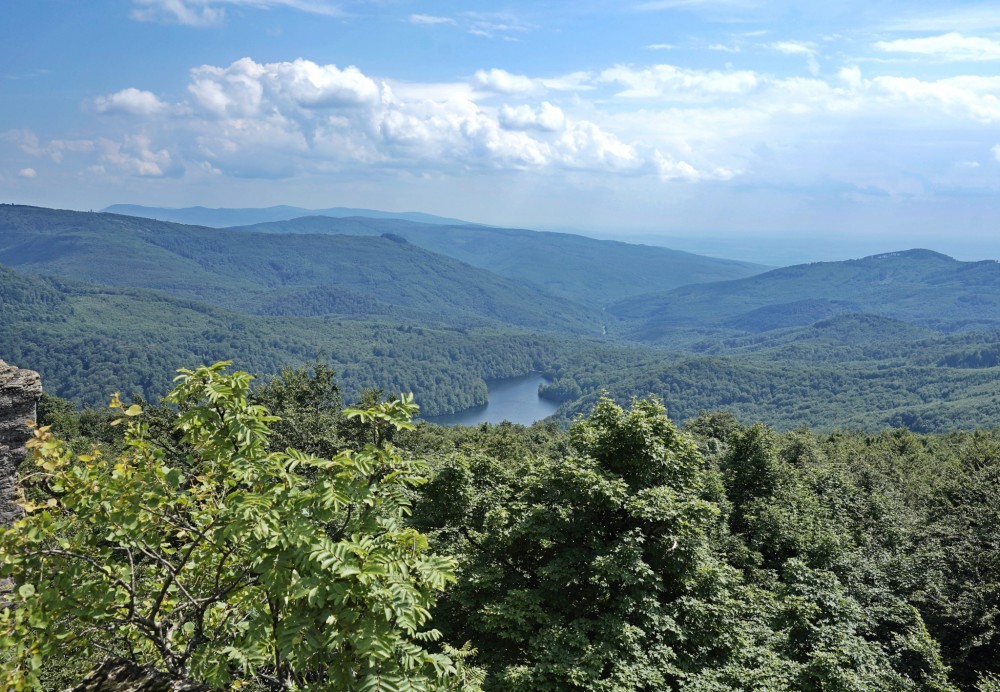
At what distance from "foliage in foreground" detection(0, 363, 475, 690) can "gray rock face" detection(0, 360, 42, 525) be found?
505 inches

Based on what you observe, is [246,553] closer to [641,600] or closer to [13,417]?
[641,600]

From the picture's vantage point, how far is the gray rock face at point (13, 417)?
1608 cm

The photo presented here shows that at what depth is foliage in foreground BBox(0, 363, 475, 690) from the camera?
501 cm

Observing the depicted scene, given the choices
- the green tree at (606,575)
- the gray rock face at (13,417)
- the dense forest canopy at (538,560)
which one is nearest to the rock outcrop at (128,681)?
the dense forest canopy at (538,560)

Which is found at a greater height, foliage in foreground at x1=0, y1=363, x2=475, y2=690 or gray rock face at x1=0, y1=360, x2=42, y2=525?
foliage in foreground at x1=0, y1=363, x2=475, y2=690

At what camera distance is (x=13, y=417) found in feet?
58.1

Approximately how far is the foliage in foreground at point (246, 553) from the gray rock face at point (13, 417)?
12828 mm

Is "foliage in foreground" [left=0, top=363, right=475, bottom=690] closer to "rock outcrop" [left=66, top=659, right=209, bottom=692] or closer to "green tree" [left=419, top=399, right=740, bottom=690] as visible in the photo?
"rock outcrop" [left=66, top=659, right=209, bottom=692]

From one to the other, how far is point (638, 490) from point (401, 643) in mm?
12020

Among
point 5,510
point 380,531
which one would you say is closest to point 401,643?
point 380,531

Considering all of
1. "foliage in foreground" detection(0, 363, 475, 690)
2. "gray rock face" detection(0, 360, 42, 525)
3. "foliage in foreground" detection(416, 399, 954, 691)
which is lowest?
"foliage in foreground" detection(416, 399, 954, 691)

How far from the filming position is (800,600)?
1780 cm

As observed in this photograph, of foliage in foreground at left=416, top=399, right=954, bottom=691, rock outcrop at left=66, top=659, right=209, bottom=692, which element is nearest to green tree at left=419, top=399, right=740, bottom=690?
foliage in foreground at left=416, top=399, right=954, bottom=691

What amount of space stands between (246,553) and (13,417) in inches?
662
